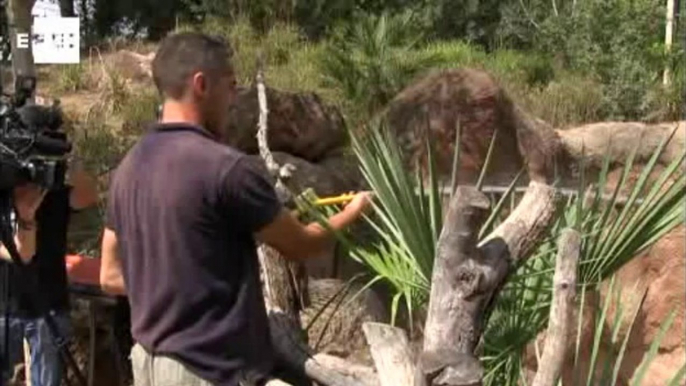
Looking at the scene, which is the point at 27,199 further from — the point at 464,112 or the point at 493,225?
the point at 464,112

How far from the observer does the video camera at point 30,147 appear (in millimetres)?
4152

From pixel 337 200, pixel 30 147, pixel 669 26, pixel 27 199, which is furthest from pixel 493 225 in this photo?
pixel 669 26

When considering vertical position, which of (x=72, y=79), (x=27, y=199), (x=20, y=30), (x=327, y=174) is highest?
(x=20, y=30)

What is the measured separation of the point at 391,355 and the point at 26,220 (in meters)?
2.05

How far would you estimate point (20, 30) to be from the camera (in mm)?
5789

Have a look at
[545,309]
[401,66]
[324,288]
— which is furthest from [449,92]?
[545,309]

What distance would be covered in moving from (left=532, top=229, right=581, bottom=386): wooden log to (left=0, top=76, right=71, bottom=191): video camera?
2.03m

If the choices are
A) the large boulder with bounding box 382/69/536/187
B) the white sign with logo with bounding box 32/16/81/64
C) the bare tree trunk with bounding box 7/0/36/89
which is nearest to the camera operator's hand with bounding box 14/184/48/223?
the bare tree trunk with bounding box 7/0/36/89

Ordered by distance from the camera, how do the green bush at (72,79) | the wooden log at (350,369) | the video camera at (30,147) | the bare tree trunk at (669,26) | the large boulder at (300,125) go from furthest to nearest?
the bare tree trunk at (669,26) < the green bush at (72,79) < the large boulder at (300,125) < the video camera at (30,147) < the wooden log at (350,369)

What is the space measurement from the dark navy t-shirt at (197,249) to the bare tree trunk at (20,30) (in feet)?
7.64

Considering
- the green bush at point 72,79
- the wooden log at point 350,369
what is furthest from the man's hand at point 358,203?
the green bush at point 72,79

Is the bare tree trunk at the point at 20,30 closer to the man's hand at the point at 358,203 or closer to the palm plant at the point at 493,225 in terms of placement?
the palm plant at the point at 493,225

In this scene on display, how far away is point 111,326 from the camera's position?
5191mm

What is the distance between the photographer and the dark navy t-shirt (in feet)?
8.41
